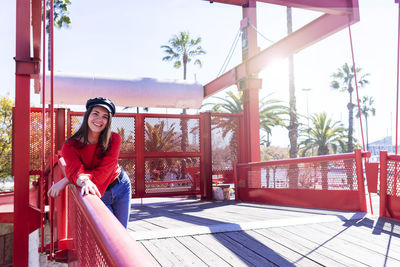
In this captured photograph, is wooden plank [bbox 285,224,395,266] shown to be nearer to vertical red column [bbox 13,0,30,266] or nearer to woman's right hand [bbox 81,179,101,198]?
woman's right hand [bbox 81,179,101,198]

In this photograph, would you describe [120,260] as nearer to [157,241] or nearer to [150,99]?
[157,241]

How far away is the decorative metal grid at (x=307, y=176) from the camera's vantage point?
5762 millimetres

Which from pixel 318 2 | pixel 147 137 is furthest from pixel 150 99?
pixel 318 2

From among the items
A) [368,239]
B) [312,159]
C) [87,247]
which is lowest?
[368,239]

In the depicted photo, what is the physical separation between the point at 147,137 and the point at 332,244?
558cm

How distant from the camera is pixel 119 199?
10.4ft

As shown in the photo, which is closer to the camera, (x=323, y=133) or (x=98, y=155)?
(x=98, y=155)

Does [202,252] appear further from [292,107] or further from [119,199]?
[292,107]

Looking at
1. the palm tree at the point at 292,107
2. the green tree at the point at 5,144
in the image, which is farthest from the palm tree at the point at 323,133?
the green tree at the point at 5,144

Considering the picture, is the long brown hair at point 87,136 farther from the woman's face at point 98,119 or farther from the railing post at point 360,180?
the railing post at point 360,180

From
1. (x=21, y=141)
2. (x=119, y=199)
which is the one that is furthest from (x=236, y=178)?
(x=119, y=199)

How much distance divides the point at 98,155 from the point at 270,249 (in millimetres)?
2046

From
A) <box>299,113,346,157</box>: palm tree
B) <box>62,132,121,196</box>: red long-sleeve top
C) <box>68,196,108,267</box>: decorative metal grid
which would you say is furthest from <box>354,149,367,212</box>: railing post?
<box>299,113,346,157</box>: palm tree

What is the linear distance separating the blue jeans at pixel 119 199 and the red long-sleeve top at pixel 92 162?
117 millimetres
